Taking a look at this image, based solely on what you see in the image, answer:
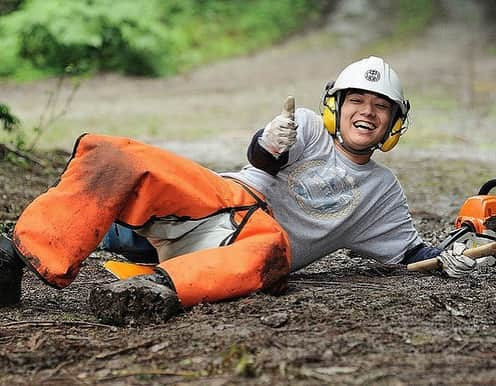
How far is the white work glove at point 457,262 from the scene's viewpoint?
172 inches

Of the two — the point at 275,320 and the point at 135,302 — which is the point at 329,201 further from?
the point at 135,302

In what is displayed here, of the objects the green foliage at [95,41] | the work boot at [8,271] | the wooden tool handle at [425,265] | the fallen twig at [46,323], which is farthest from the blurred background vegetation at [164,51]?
the fallen twig at [46,323]

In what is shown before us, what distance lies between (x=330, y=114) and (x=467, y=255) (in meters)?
0.88

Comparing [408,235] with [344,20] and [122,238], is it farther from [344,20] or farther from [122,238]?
[344,20]

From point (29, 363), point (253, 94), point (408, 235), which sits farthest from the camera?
point (253, 94)

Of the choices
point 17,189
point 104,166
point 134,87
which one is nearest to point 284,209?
point 104,166

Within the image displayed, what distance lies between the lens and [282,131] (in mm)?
4000

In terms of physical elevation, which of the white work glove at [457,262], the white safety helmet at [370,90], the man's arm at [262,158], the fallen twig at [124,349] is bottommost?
the fallen twig at [124,349]

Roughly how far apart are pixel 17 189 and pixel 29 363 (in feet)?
13.1

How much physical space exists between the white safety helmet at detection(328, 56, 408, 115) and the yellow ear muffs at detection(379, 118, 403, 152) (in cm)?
9

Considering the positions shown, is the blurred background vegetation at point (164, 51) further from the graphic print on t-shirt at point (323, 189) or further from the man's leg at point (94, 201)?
the man's leg at point (94, 201)

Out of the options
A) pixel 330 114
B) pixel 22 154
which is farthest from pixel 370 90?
pixel 22 154

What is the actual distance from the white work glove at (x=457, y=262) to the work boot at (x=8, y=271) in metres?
1.86

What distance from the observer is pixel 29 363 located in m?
2.97
